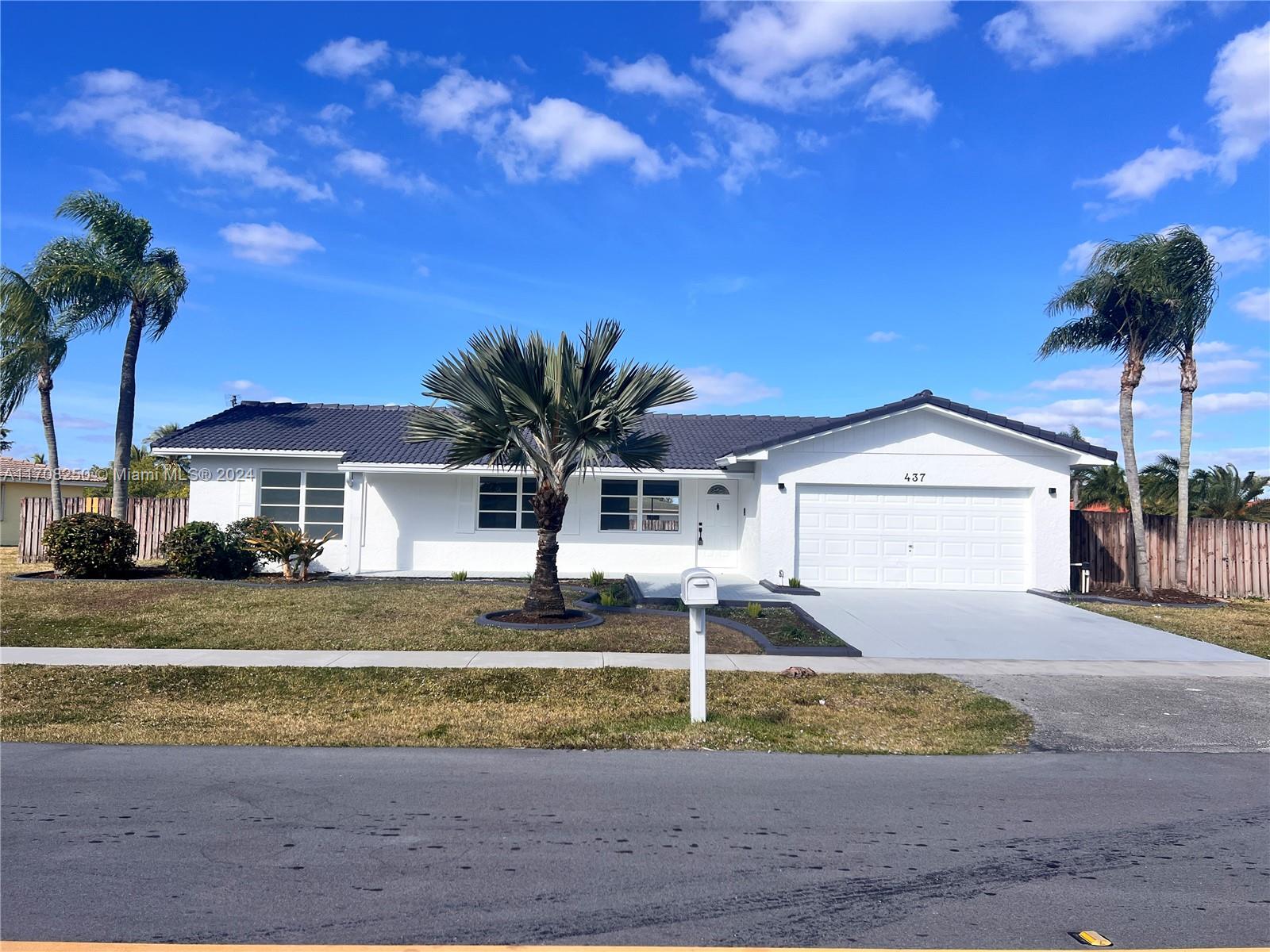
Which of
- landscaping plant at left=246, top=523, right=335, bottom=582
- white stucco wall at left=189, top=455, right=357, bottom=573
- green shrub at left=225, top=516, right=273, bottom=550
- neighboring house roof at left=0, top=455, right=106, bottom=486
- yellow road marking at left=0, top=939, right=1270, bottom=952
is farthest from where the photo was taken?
neighboring house roof at left=0, top=455, right=106, bottom=486

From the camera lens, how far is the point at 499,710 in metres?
8.16

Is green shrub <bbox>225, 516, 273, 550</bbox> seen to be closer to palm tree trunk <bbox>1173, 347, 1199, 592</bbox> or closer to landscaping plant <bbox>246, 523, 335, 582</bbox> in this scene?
landscaping plant <bbox>246, 523, 335, 582</bbox>

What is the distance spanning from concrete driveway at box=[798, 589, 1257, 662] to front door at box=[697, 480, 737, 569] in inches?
165

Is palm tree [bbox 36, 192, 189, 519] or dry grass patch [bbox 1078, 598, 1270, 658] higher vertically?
palm tree [bbox 36, 192, 189, 519]

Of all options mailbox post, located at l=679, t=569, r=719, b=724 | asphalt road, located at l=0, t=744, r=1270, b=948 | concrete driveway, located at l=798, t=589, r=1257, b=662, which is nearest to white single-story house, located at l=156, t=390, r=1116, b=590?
concrete driveway, located at l=798, t=589, r=1257, b=662

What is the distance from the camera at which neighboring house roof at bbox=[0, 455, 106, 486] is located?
29.4 m

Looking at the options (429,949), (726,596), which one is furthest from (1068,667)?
(429,949)

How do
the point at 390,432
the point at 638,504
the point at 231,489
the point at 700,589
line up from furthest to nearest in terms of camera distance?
1. the point at 390,432
2. the point at 638,504
3. the point at 231,489
4. the point at 700,589

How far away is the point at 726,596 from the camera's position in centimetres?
1541

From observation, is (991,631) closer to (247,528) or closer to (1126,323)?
(1126,323)

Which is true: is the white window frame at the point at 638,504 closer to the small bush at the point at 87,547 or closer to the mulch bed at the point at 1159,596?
the mulch bed at the point at 1159,596

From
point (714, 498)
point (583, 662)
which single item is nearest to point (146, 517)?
point (714, 498)

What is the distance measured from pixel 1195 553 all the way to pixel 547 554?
14.7m

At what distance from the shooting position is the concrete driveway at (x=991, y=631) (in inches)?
439
